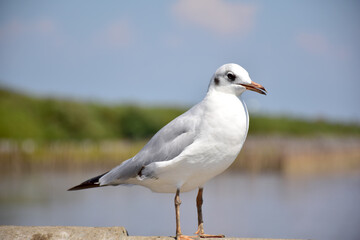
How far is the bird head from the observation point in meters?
3.29

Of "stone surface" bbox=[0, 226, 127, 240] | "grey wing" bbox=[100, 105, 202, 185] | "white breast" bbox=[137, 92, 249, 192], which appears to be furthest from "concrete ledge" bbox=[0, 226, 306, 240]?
"white breast" bbox=[137, 92, 249, 192]

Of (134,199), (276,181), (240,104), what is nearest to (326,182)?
(276,181)

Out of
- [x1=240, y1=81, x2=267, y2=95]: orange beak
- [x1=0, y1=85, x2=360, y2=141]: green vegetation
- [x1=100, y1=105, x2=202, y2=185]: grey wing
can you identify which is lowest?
[x1=100, y1=105, x2=202, y2=185]: grey wing

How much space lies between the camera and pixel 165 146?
3451 millimetres

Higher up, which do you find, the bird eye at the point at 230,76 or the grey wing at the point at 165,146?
the bird eye at the point at 230,76

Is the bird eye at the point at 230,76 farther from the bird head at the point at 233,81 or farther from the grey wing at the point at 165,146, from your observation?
the grey wing at the point at 165,146

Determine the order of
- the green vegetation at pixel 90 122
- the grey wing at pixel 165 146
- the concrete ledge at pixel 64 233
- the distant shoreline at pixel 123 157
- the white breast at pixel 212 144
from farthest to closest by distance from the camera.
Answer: the green vegetation at pixel 90 122 < the distant shoreline at pixel 123 157 < the concrete ledge at pixel 64 233 < the grey wing at pixel 165 146 < the white breast at pixel 212 144

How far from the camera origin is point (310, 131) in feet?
96.7

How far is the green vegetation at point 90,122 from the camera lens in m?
22.8

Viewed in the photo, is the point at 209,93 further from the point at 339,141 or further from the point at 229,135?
the point at 339,141

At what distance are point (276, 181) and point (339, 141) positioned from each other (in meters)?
4.73

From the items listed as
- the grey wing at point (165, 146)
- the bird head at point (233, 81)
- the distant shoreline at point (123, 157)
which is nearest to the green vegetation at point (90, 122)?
the distant shoreline at point (123, 157)

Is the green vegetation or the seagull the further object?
the green vegetation

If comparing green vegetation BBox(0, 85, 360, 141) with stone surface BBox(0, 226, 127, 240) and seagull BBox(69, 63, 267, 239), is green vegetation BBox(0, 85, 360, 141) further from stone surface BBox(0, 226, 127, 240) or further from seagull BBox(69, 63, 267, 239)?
seagull BBox(69, 63, 267, 239)
